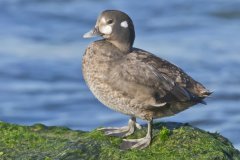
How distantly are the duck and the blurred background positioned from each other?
5.40m

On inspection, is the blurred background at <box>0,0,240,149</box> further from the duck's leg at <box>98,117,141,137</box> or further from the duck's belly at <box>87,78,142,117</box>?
the duck's belly at <box>87,78,142,117</box>

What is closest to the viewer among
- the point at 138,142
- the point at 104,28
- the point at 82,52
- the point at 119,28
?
the point at 138,142

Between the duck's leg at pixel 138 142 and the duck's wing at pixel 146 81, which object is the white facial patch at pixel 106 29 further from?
→ the duck's leg at pixel 138 142

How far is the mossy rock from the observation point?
8141 millimetres

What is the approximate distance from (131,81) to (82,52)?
1029cm

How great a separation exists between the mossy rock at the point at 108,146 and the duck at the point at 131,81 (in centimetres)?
15

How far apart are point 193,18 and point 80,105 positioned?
263 inches

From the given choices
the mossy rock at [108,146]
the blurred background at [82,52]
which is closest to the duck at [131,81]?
the mossy rock at [108,146]

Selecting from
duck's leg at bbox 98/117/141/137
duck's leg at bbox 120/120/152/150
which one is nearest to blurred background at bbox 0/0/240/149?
duck's leg at bbox 98/117/141/137

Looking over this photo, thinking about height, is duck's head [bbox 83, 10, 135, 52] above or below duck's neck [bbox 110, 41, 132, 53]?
above

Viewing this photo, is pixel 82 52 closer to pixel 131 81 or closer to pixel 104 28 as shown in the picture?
pixel 104 28

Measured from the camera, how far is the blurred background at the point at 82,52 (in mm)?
15969

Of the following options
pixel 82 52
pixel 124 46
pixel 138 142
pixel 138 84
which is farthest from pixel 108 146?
pixel 82 52

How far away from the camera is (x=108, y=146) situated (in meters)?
8.37
